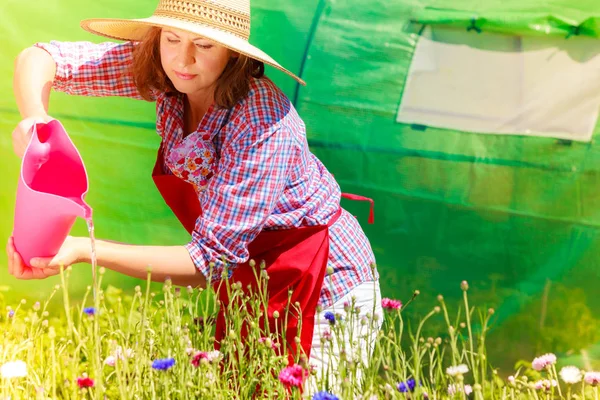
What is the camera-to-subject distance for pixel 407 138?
3326 mm

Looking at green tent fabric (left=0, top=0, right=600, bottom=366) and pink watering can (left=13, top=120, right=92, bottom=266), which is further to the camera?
green tent fabric (left=0, top=0, right=600, bottom=366)

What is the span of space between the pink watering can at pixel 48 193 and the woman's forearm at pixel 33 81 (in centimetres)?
24

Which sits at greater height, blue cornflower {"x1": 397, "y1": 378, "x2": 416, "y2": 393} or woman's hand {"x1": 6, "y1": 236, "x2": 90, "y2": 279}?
woman's hand {"x1": 6, "y1": 236, "x2": 90, "y2": 279}

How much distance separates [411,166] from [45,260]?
1.69 meters

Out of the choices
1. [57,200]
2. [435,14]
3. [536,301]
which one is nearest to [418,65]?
[435,14]

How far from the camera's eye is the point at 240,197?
2.26 m

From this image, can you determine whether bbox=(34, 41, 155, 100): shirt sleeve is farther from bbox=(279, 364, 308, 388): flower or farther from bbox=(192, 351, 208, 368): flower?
bbox=(279, 364, 308, 388): flower

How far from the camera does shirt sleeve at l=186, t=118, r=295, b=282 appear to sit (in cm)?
226

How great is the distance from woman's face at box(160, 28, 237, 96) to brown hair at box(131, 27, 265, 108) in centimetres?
4

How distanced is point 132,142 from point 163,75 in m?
1.23

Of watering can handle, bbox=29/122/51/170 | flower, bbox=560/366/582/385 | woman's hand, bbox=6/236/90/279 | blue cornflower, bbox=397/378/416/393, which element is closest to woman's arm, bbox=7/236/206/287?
woman's hand, bbox=6/236/90/279

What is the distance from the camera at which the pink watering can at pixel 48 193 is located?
188 centimetres

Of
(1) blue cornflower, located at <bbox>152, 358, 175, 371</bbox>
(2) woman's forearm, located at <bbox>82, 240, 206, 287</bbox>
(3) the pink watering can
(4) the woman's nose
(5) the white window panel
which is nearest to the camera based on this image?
(1) blue cornflower, located at <bbox>152, 358, 175, 371</bbox>

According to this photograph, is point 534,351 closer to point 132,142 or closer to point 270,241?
point 270,241
